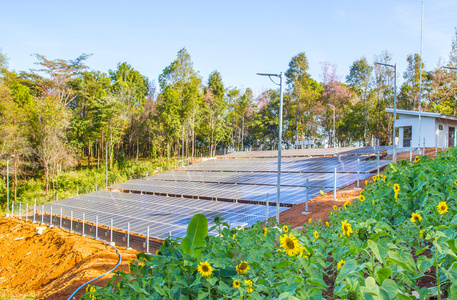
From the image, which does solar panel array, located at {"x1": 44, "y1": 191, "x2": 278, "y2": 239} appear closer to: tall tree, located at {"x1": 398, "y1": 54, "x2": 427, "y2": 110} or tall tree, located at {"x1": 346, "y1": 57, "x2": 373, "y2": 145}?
tall tree, located at {"x1": 346, "y1": 57, "x2": 373, "y2": 145}

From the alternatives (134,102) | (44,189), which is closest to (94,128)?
(134,102)

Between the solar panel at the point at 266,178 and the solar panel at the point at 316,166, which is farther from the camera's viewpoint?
the solar panel at the point at 316,166

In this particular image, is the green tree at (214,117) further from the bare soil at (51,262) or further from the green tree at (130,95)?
the bare soil at (51,262)

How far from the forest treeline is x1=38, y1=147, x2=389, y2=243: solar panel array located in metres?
9.87

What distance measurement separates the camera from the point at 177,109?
3434 cm

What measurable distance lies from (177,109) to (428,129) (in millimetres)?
23474

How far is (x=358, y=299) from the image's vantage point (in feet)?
4.36

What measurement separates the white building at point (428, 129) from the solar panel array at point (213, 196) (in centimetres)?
369

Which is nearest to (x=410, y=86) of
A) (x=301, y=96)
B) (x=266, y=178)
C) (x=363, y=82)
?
(x=363, y=82)

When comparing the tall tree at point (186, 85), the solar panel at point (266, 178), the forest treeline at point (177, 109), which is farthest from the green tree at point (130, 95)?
the solar panel at point (266, 178)

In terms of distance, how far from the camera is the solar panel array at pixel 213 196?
11.9 m

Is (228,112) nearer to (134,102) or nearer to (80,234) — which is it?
(134,102)

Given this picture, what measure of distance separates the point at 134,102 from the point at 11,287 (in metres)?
33.2

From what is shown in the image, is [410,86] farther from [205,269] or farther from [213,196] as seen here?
[205,269]
